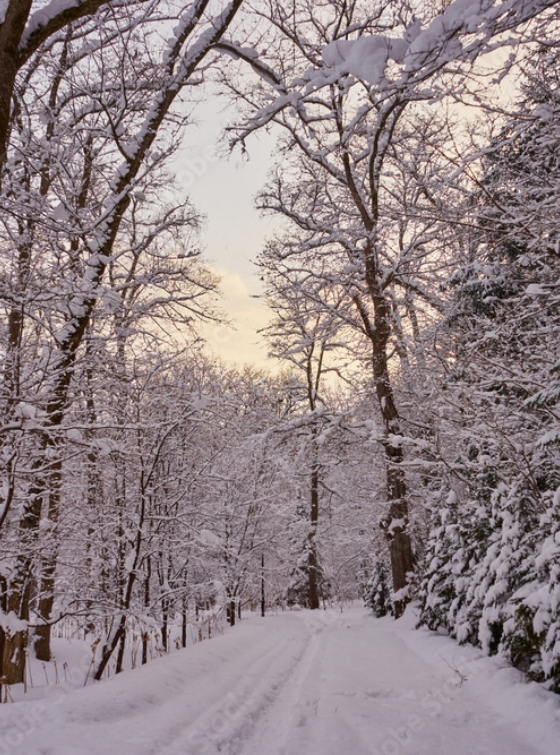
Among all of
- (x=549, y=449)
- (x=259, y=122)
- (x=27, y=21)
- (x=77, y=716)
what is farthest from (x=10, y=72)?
(x=549, y=449)

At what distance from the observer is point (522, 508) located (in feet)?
18.9

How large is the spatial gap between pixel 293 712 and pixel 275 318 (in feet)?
32.4

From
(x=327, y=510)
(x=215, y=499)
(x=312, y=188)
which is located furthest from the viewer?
(x=327, y=510)

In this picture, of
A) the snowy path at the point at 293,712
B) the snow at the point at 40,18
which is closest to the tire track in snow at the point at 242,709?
the snowy path at the point at 293,712

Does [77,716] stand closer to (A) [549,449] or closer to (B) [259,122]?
(A) [549,449]

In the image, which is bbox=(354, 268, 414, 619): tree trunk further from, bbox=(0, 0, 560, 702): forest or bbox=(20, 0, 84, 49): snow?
bbox=(20, 0, 84, 49): snow

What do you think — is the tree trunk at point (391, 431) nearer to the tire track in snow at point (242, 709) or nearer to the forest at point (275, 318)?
the forest at point (275, 318)

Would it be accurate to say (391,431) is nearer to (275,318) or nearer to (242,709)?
(275,318)

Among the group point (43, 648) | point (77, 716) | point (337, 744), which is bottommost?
point (43, 648)

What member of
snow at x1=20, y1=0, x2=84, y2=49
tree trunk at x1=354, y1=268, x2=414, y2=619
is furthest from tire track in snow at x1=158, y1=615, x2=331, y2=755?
snow at x1=20, y1=0, x2=84, y2=49

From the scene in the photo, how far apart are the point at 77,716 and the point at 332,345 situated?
1144 cm

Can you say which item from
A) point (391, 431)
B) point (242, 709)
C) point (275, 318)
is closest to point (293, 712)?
point (242, 709)

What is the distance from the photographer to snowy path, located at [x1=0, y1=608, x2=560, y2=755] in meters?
3.30

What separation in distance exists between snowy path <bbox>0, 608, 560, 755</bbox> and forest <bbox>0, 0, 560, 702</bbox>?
1.75ft
